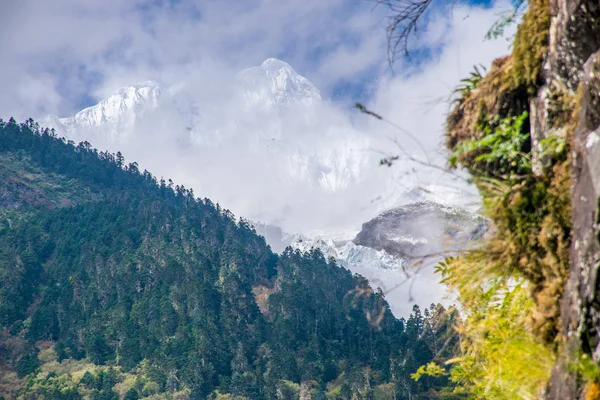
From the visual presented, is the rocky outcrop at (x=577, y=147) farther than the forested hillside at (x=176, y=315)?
No

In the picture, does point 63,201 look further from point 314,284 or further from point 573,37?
point 573,37

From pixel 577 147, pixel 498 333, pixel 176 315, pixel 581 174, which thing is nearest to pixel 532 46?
pixel 577 147

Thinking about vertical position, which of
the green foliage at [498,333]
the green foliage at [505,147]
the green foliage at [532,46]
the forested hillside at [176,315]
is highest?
the forested hillside at [176,315]

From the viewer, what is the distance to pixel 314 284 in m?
68.6

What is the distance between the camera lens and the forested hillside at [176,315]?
47.0 meters

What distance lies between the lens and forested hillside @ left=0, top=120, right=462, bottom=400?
46969mm

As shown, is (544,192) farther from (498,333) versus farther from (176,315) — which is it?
(176,315)

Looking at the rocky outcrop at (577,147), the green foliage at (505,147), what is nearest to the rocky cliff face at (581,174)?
the rocky outcrop at (577,147)

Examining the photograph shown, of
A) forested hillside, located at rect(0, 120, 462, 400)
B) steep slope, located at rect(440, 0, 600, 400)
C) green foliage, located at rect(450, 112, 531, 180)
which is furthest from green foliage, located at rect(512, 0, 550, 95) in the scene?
forested hillside, located at rect(0, 120, 462, 400)

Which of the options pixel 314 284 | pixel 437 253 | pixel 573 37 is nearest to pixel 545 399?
pixel 437 253

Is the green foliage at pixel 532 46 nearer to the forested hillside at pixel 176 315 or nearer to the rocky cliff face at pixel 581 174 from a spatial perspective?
the rocky cliff face at pixel 581 174

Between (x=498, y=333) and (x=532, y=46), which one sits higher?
(x=532, y=46)

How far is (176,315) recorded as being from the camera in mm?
59500

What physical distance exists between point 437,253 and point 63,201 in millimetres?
102065
